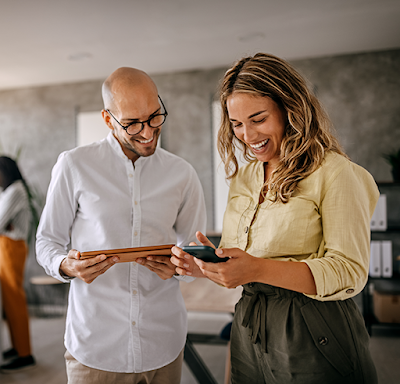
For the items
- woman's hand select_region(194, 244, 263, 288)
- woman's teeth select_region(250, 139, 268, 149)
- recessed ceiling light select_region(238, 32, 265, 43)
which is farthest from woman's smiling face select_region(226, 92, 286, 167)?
recessed ceiling light select_region(238, 32, 265, 43)

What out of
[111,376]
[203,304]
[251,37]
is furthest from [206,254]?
[251,37]

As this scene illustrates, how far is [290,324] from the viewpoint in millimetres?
1077

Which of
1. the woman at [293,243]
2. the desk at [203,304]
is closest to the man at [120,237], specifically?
the woman at [293,243]

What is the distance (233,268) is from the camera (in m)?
0.95

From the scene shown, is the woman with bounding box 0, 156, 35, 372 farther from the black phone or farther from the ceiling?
the black phone

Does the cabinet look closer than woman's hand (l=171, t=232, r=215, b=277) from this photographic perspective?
No

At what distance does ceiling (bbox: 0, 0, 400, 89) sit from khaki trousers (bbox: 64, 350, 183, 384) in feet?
8.49

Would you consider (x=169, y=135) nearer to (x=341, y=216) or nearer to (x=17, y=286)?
(x=17, y=286)

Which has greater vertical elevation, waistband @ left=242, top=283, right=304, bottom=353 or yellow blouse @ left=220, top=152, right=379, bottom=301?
yellow blouse @ left=220, top=152, right=379, bottom=301

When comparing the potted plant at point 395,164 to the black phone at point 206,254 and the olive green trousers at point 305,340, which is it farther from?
Answer: the black phone at point 206,254

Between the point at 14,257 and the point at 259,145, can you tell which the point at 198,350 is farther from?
the point at 259,145

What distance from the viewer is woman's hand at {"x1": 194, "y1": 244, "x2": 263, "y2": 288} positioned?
942mm

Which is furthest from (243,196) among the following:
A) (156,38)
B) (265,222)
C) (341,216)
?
(156,38)

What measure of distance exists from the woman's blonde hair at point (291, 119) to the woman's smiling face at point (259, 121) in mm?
18
